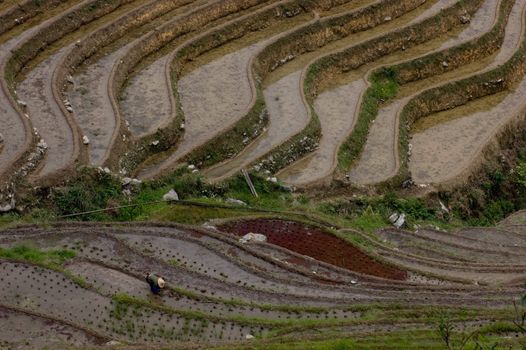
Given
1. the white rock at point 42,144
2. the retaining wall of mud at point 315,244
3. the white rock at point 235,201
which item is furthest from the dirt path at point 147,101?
the retaining wall of mud at point 315,244

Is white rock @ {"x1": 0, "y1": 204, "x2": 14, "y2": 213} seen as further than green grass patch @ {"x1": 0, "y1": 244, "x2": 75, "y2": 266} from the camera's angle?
Yes

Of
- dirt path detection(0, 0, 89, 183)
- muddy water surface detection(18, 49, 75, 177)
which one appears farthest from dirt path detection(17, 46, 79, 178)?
dirt path detection(0, 0, 89, 183)

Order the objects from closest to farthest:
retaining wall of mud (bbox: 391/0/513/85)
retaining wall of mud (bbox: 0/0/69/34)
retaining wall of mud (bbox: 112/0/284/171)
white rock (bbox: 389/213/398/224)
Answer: white rock (bbox: 389/213/398/224) → retaining wall of mud (bbox: 112/0/284/171) → retaining wall of mud (bbox: 0/0/69/34) → retaining wall of mud (bbox: 391/0/513/85)

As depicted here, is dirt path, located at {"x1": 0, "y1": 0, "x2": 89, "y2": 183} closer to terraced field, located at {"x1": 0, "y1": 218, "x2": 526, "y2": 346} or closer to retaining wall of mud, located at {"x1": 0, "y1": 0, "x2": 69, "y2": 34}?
retaining wall of mud, located at {"x1": 0, "y1": 0, "x2": 69, "y2": 34}

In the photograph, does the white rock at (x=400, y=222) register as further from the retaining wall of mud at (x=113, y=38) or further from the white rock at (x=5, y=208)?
the white rock at (x=5, y=208)

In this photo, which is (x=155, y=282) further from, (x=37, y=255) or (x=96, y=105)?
(x=96, y=105)

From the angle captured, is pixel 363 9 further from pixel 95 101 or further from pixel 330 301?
pixel 330 301
